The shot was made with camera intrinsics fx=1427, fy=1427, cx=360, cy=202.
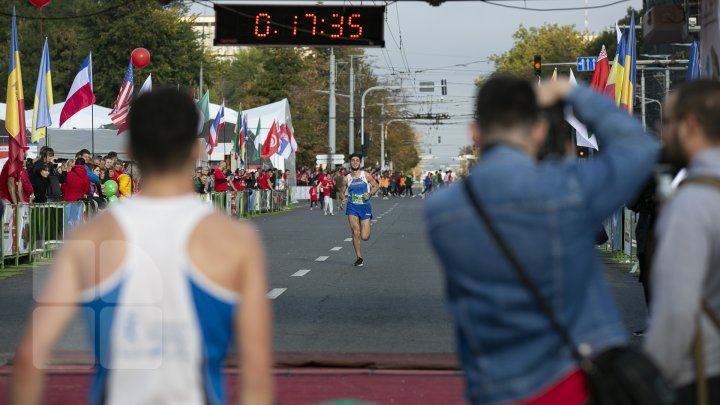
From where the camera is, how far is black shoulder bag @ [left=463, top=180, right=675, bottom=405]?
11.8 feet

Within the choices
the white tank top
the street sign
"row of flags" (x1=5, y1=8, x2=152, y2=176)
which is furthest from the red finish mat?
the street sign

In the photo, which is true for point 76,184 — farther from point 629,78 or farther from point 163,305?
point 163,305

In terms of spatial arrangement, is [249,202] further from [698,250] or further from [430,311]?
[698,250]

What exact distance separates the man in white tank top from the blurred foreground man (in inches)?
42.3

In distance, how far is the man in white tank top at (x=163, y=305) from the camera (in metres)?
3.38

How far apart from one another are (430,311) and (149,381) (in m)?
10.8

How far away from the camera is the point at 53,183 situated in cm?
2406

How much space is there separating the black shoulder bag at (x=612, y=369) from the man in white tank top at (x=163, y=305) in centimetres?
66

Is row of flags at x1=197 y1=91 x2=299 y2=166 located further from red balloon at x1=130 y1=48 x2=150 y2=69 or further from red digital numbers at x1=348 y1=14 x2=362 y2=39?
red digital numbers at x1=348 y1=14 x2=362 y2=39

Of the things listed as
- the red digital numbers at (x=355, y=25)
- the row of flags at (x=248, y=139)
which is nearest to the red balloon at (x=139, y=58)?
the row of flags at (x=248, y=139)

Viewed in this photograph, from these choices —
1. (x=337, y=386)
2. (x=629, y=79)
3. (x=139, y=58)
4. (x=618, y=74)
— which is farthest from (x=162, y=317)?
(x=139, y=58)

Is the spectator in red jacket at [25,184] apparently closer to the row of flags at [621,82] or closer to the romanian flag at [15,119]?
the romanian flag at [15,119]

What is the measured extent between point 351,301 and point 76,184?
381 inches

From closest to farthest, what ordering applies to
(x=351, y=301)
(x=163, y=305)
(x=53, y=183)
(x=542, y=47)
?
(x=163, y=305), (x=351, y=301), (x=53, y=183), (x=542, y=47)
